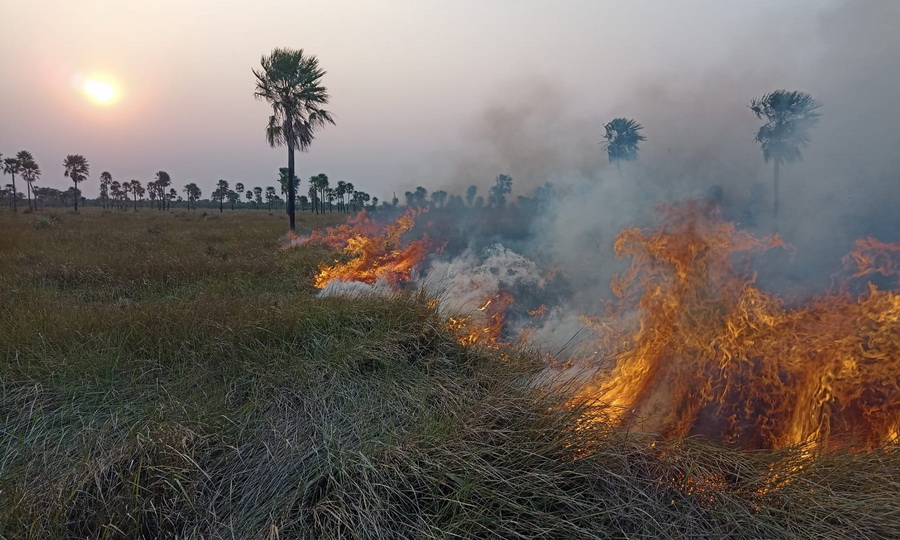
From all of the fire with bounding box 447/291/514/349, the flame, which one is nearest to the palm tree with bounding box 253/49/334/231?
the flame

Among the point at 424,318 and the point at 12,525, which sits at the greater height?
the point at 424,318

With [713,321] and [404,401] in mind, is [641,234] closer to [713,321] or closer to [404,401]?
[713,321]

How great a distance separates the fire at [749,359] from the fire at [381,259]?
525 centimetres

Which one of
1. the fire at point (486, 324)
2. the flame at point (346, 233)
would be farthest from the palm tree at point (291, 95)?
the fire at point (486, 324)

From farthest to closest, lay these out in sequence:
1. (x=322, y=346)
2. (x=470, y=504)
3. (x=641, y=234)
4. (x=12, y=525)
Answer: (x=641, y=234) < (x=322, y=346) < (x=470, y=504) < (x=12, y=525)

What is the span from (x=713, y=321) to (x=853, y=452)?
1.29 m

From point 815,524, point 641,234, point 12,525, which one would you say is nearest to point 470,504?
point 815,524

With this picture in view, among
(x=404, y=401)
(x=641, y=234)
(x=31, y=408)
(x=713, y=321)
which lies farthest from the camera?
(x=641, y=234)

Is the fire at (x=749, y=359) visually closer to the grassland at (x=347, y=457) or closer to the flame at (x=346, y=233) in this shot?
the grassland at (x=347, y=457)

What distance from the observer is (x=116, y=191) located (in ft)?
287

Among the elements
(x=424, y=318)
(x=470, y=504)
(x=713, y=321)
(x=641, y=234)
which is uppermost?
(x=641, y=234)

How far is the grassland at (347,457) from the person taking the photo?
7.62 feet

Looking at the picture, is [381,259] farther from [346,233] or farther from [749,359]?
[749,359]

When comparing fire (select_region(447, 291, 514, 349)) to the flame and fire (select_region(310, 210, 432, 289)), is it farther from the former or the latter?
the flame
